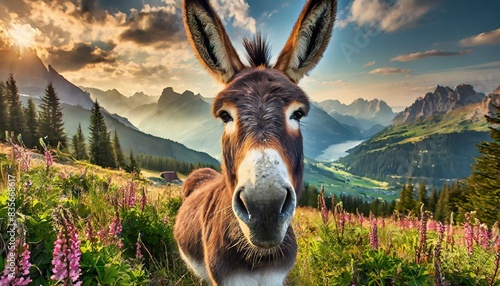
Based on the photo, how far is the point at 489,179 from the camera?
34500mm

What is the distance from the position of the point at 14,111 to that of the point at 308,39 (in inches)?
3087

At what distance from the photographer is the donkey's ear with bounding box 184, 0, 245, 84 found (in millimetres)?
3350

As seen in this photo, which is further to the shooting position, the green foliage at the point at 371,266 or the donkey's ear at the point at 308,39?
the donkey's ear at the point at 308,39

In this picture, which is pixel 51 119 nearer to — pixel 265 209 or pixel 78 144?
pixel 78 144

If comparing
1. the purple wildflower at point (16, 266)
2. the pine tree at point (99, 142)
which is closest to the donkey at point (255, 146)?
the purple wildflower at point (16, 266)

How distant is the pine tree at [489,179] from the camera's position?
32625mm

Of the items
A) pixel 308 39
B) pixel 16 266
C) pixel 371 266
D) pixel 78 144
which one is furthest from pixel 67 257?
pixel 78 144

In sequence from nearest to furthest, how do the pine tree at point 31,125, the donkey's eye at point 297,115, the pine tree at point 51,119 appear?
1. the donkey's eye at point 297,115
2. the pine tree at point 31,125
3. the pine tree at point 51,119

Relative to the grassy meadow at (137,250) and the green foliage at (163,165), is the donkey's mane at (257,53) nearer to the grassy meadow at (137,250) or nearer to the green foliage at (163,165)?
the grassy meadow at (137,250)

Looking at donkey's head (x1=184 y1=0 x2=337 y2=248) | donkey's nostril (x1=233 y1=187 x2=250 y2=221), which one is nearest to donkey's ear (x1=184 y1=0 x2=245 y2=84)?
donkey's head (x1=184 y1=0 x2=337 y2=248)

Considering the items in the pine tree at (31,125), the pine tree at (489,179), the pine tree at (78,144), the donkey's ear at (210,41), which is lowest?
the pine tree at (489,179)

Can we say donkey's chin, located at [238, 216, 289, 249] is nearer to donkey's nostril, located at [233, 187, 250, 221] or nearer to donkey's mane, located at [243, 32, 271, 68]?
donkey's nostril, located at [233, 187, 250, 221]

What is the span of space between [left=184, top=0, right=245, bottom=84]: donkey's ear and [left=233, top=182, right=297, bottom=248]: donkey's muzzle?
6.53 feet

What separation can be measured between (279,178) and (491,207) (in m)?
43.2
